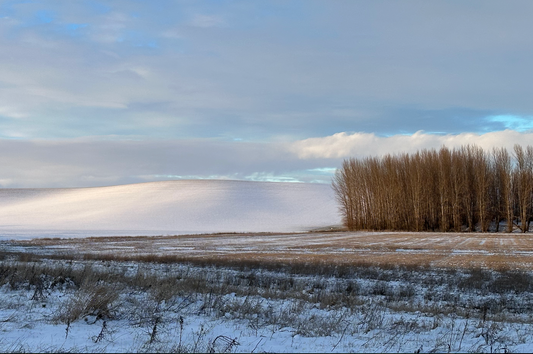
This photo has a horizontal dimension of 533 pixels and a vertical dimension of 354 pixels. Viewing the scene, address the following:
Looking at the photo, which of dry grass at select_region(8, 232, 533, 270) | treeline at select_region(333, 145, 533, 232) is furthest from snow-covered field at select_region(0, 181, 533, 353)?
treeline at select_region(333, 145, 533, 232)

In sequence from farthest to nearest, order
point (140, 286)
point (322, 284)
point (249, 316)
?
point (322, 284), point (140, 286), point (249, 316)

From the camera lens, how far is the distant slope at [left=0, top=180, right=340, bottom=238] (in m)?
74.0

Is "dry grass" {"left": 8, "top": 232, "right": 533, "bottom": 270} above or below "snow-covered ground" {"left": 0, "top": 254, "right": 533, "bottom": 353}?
below

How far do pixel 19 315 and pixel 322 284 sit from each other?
843 centimetres

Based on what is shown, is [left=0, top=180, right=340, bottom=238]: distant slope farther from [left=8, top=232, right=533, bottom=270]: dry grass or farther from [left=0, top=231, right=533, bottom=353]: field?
[left=0, top=231, right=533, bottom=353]: field

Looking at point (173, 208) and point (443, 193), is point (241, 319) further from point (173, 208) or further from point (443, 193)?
point (173, 208)

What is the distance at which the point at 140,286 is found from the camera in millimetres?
11070

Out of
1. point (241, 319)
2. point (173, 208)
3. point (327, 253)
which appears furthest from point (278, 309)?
point (173, 208)

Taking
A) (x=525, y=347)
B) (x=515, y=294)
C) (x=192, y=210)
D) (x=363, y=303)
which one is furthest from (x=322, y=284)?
(x=192, y=210)

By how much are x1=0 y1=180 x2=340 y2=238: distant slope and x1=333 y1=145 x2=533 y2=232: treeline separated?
36.9 ft

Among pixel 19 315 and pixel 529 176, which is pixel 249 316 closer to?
pixel 19 315

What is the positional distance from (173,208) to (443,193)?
4929cm

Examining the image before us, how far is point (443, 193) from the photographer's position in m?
67.8

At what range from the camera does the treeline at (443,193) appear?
2581 inches
